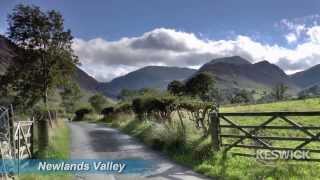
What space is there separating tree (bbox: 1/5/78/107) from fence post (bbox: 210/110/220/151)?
98.2 feet

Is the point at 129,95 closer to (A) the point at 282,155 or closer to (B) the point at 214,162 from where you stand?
(B) the point at 214,162

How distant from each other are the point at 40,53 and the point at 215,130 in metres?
32.1

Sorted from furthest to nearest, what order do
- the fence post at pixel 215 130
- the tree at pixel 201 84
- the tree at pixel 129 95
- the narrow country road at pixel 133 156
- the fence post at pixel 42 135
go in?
the tree at pixel 201 84 → the tree at pixel 129 95 → the fence post at pixel 42 135 → the fence post at pixel 215 130 → the narrow country road at pixel 133 156

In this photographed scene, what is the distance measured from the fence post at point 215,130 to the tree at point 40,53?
29933 millimetres

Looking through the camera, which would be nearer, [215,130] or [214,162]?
[214,162]

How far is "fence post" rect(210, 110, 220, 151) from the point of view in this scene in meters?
16.4

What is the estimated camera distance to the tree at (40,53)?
148ft

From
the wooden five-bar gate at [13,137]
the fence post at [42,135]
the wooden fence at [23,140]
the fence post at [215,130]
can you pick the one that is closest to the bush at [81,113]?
the fence post at [42,135]

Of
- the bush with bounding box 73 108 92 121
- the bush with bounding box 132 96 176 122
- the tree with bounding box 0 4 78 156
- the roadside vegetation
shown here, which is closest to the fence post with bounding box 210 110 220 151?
the roadside vegetation

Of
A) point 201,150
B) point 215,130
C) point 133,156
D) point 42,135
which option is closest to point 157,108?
point 133,156

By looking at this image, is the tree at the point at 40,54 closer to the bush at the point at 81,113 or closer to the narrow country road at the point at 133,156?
the narrow country road at the point at 133,156

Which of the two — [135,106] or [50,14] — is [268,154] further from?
[50,14]

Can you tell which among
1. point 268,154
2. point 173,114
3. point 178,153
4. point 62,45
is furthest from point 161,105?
point 62,45

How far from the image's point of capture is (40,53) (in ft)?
149
